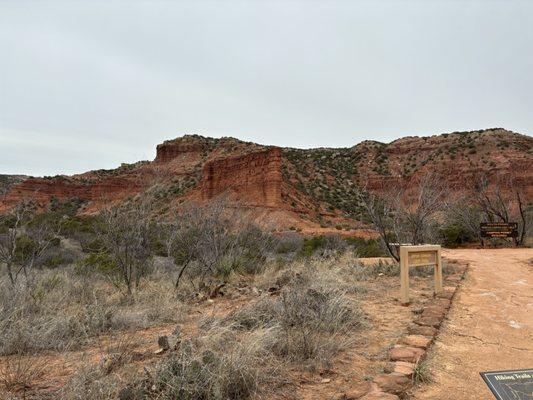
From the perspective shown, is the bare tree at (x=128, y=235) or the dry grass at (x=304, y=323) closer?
the dry grass at (x=304, y=323)

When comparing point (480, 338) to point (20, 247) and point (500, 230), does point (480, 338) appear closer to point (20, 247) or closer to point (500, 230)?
point (500, 230)

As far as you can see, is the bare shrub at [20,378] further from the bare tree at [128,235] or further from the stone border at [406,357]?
the bare tree at [128,235]

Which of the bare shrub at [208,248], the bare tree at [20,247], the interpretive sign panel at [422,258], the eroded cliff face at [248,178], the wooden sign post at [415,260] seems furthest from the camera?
the eroded cliff face at [248,178]

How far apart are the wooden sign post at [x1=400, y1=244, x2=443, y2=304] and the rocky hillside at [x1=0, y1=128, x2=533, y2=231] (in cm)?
2270

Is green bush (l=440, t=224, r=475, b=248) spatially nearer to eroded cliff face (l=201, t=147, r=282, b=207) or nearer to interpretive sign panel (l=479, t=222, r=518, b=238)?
interpretive sign panel (l=479, t=222, r=518, b=238)

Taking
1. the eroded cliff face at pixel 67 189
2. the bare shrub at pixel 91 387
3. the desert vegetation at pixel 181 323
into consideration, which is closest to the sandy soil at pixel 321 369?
the desert vegetation at pixel 181 323

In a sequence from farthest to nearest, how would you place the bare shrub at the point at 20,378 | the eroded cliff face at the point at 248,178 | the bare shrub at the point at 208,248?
the eroded cliff face at the point at 248,178, the bare shrub at the point at 208,248, the bare shrub at the point at 20,378

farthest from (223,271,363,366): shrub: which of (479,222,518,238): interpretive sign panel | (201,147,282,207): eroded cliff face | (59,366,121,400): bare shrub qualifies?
(201,147,282,207): eroded cliff face

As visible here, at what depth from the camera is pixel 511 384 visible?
109 inches

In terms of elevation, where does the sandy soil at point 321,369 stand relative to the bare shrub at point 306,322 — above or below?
below

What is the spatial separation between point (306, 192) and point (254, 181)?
6553mm

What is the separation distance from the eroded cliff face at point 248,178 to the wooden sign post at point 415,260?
25.9m

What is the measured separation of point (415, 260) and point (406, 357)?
2.89 m

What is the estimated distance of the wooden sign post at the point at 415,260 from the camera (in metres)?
6.25
